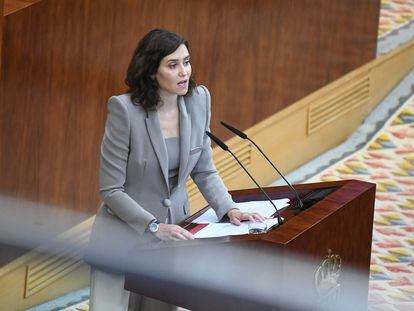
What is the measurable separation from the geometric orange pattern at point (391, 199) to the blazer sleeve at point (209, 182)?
1.84 metres

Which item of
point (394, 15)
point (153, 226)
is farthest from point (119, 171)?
point (394, 15)

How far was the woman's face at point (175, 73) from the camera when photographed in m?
4.05

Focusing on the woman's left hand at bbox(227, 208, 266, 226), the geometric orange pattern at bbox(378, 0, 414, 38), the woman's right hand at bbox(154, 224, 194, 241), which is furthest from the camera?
the geometric orange pattern at bbox(378, 0, 414, 38)

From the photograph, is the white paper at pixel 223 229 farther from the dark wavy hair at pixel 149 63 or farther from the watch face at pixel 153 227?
the dark wavy hair at pixel 149 63

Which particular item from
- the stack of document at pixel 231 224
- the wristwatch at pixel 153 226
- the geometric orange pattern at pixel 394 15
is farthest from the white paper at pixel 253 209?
the geometric orange pattern at pixel 394 15

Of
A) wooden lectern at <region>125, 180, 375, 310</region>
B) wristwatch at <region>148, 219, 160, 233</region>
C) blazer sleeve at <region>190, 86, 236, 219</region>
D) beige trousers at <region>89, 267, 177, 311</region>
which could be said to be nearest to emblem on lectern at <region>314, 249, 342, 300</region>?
wooden lectern at <region>125, 180, 375, 310</region>

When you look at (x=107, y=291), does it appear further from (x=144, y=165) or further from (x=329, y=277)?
(x=329, y=277)

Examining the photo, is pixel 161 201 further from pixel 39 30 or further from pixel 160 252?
pixel 39 30

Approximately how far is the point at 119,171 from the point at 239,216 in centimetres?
44

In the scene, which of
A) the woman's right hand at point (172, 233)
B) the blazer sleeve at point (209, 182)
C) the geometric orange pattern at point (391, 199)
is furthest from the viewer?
the geometric orange pattern at point (391, 199)

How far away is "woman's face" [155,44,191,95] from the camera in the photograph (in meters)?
4.05

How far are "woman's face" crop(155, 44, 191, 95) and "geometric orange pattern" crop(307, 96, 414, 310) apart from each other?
2.22m

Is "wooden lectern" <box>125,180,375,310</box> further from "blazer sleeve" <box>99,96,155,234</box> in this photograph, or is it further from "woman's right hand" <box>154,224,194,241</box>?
"blazer sleeve" <box>99,96,155,234</box>

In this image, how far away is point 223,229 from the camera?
4.08 metres
